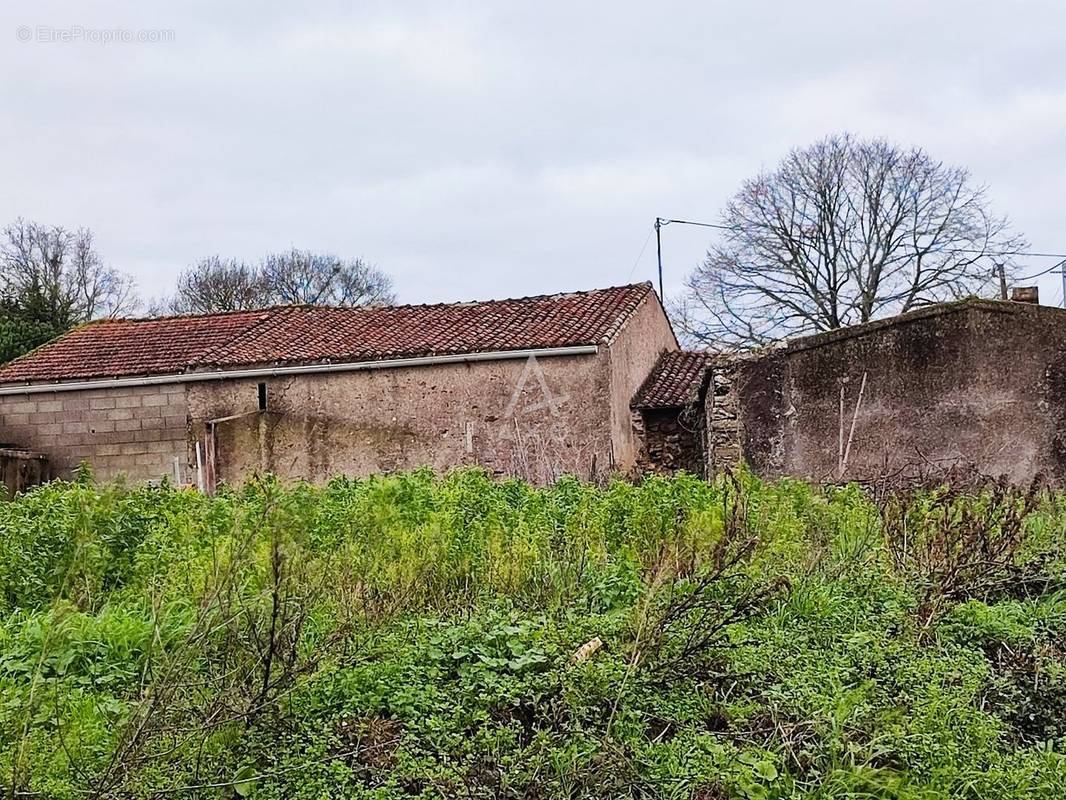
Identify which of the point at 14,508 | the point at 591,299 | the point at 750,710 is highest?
the point at 591,299

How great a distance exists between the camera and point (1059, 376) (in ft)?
43.2

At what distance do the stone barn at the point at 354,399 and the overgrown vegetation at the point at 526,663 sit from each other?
1013cm

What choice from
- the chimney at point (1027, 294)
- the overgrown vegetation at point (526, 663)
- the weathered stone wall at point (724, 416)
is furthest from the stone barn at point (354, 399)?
the overgrown vegetation at point (526, 663)

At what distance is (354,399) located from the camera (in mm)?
17812

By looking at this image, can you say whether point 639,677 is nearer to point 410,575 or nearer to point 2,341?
point 410,575

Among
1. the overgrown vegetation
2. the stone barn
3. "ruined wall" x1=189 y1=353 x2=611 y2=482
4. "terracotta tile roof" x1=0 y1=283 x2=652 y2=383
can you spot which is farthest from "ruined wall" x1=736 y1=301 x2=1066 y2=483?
the overgrown vegetation

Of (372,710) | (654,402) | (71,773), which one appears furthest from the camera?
(654,402)

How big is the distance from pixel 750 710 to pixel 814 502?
15.0 ft

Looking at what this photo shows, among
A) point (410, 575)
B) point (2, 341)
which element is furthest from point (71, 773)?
point (2, 341)

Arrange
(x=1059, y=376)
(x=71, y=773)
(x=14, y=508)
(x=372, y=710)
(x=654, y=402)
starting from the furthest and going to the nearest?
(x=654, y=402) → (x=1059, y=376) → (x=14, y=508) → (x=372, y=710) → (x=71, y=773)

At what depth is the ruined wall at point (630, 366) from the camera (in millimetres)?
17781

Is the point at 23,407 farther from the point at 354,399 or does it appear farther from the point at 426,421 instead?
the point at 426,421

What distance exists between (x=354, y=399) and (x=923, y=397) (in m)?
9.80

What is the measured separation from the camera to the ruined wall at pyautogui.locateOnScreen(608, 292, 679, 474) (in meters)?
17.8
